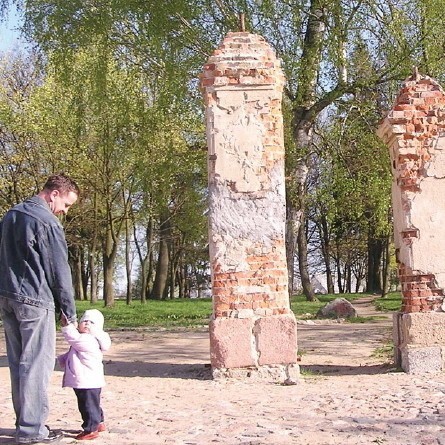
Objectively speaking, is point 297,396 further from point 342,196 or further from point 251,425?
point 342,196

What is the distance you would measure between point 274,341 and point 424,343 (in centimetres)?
167

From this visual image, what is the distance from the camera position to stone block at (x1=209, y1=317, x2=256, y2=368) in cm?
758

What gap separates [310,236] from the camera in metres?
35.4

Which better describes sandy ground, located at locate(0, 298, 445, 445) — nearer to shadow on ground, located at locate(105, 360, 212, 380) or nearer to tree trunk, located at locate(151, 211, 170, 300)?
shadow on ground, located at locate(105, 360, 212, 380)

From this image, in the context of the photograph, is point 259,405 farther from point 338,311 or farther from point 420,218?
point 338,311

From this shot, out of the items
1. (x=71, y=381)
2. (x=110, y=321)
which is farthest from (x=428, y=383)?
(x=110, y=321)

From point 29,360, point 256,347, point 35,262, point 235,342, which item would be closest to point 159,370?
point 235,342

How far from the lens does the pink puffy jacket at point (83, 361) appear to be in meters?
5.07

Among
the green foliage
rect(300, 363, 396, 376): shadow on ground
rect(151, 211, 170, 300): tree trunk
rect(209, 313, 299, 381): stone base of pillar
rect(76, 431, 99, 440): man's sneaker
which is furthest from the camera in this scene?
rect(151, 211, 170, 300): tree trunk

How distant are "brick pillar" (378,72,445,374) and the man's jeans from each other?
439cm

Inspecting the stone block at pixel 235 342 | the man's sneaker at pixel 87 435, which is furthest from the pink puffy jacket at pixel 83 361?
the stone block at pixel 235 342

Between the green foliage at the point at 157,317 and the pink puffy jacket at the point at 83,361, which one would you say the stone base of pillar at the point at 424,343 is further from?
the green foliage at the point at 157,317

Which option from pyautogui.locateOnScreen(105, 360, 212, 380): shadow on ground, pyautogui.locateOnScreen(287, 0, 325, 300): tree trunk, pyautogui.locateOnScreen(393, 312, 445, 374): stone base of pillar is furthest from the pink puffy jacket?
pyautogui.locateOnScreen(287, 0, 325, 300): tree trunk

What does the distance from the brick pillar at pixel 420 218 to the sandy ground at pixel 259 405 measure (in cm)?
38
